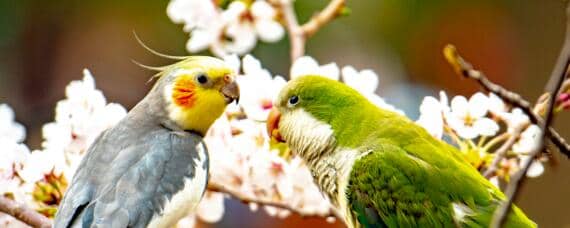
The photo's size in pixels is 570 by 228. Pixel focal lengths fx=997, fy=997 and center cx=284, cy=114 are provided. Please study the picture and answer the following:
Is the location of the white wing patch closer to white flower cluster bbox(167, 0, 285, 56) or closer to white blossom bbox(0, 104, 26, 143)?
white flower cluster bbox(167, 0, 285, 56)

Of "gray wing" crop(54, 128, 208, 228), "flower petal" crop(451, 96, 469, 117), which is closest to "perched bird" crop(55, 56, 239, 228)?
"gray wing" crop(54, 128, 208, 228)

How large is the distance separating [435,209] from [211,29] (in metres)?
0.54

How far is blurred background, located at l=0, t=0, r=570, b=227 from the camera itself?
13.7 feet

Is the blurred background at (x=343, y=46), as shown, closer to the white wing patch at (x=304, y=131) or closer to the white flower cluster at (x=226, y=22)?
the white flower cluster at (x=226, y=22)

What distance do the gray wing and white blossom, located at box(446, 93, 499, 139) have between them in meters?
0.37

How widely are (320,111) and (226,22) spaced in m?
0.30

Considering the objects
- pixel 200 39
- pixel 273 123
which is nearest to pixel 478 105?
pixel 273 123

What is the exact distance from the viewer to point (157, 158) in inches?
55.2

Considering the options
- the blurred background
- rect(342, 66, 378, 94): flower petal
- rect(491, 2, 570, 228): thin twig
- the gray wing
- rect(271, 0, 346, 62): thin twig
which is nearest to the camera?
rect(491, 2, 570, 228): thin twig

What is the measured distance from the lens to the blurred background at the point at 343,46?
4164 millimetres

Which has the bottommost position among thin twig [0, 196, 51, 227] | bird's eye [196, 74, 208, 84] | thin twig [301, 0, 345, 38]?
thin twig [0, 196, 51, 227]

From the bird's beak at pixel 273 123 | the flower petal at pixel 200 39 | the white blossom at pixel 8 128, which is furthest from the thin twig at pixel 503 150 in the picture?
the white blossom at pixel 8 128

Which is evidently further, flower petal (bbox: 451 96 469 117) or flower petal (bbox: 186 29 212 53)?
flower petal (bbox: 186 29 212 53)

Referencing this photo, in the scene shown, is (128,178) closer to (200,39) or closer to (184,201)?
(184,201)
